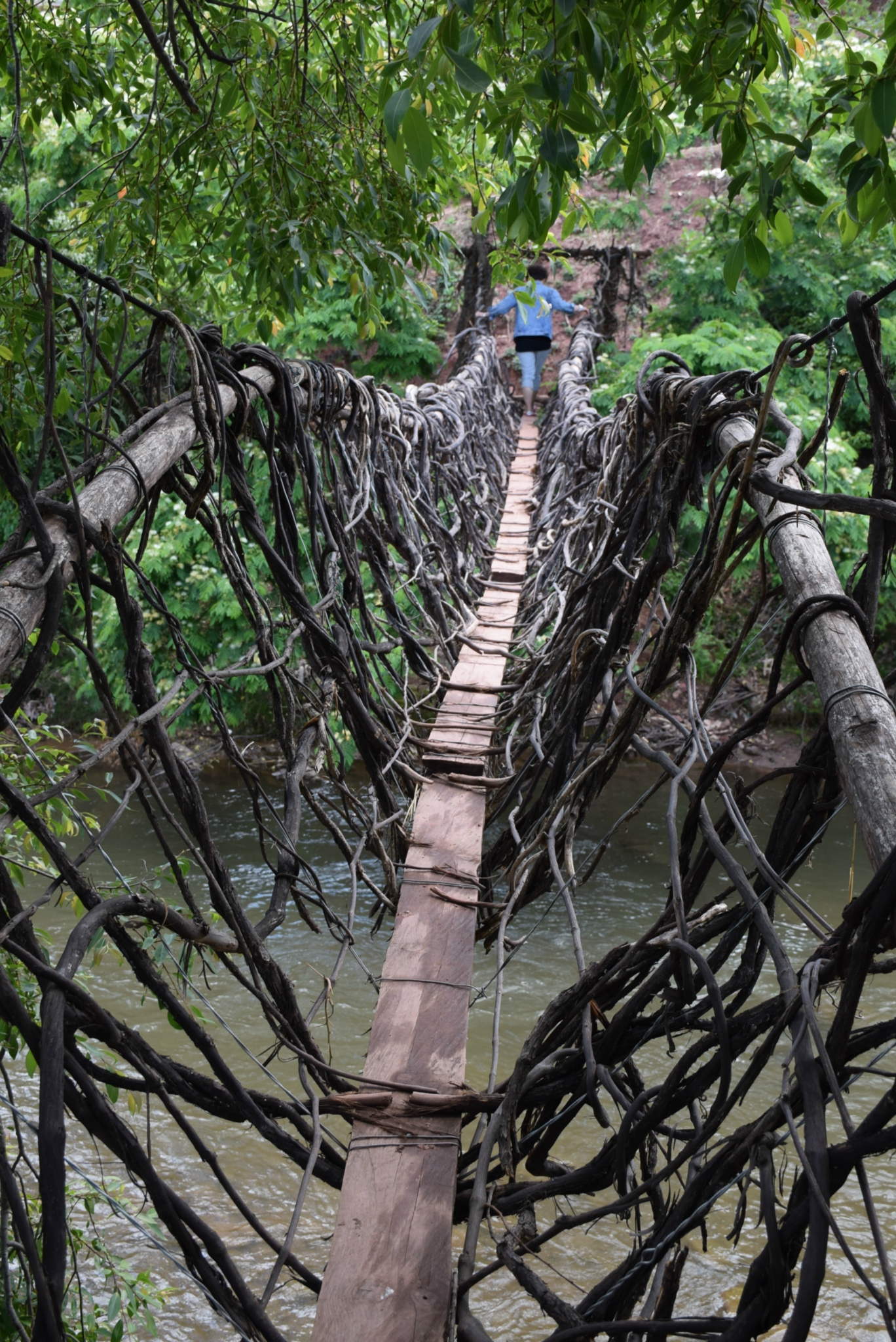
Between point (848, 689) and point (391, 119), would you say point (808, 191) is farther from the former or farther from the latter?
point (848, 689)

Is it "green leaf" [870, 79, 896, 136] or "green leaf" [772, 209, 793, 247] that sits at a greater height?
"green leaf" [870, 79, 896, 136]

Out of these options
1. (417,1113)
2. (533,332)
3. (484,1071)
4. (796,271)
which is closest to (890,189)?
(417,1113)

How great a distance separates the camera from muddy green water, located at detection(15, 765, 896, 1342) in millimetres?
2207

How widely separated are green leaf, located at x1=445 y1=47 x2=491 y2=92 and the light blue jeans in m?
7.22

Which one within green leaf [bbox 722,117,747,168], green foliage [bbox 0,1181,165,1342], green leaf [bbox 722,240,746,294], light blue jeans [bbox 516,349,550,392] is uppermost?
light blue jeans [bbox 516,349,550,392]

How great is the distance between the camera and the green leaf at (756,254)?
1.05 m

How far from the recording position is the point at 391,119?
0.79 m

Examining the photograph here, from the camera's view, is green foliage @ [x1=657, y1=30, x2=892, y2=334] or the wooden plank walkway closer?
the wooden plank walkway

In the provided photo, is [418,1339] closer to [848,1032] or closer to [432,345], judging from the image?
[848,1032]

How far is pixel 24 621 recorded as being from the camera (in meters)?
0.75

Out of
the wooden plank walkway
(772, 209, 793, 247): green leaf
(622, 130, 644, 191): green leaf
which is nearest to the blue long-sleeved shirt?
the wooden plank walkway

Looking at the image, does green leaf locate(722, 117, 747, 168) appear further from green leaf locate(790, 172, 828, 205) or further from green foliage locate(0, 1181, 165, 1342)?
green foliage locate(0, 1181, 165, 1342)

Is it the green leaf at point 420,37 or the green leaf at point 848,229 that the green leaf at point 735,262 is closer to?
the green leaf at point 848,229

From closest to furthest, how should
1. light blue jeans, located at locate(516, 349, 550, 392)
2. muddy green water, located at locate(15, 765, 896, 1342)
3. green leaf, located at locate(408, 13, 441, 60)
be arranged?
1. green leaf, located at locate(408, 13, 441, 60)
2. muddy green water, located at locate(15, 765, 896, 1342)
3. light blue jeans, located at locate(516, 349, 550, 392)
